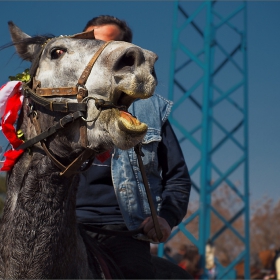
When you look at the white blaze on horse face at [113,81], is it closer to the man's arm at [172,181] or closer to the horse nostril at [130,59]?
the horse nostril at [130,59]

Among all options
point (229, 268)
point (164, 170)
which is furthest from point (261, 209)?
point (164, 170)

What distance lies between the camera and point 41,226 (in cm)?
275

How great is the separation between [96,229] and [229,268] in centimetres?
555

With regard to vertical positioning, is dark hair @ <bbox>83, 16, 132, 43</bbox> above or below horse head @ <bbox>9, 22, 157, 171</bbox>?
above

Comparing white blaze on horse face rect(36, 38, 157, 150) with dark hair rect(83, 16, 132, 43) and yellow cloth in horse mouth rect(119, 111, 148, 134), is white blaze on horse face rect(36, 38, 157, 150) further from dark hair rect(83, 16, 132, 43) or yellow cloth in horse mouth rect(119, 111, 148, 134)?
dark hair rect(83, 16, 132, 43)

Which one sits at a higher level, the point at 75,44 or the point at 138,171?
the point at 75,44

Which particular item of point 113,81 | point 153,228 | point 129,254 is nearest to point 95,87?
point 113,81

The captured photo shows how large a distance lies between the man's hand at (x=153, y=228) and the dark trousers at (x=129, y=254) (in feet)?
0.43

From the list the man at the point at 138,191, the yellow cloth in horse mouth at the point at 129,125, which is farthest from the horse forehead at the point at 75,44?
the man at the point at 138,191

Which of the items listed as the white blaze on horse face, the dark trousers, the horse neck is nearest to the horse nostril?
the white blaze on horse face

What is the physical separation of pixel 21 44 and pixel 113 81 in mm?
851

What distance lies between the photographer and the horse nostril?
2.55m

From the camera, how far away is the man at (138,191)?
3.35 meters

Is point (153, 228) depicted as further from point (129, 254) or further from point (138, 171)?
point (138, 171)
